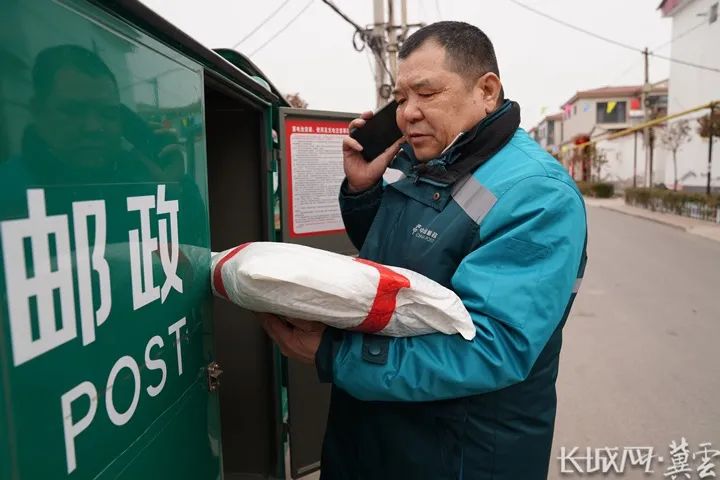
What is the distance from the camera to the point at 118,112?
118 cm

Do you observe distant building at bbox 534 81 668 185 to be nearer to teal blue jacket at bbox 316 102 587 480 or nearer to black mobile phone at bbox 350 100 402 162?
black mobile phone at bbox 350 100 402 162

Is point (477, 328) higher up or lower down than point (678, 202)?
higher up

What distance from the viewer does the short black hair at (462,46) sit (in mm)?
1643

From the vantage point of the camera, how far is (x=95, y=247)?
1076 millimetres

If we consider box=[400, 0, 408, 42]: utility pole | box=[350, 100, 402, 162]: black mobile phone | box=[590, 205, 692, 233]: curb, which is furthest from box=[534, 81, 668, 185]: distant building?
box=[350, 100, 402, 162]: black mobile phone

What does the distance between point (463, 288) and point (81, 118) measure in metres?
0.95

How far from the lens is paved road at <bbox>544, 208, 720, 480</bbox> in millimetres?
3682

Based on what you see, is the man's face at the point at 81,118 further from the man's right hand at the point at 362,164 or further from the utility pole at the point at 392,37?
the utility pole at the point at 392,37

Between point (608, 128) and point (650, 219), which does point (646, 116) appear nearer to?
point (650, 219)

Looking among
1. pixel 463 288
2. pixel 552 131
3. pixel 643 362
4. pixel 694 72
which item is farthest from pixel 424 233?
pixel 552 131

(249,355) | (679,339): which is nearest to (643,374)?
(679,339)

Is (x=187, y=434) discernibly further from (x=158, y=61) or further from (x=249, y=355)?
(x=249, y=355)

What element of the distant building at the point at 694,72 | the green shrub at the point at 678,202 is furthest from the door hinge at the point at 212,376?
the distant building at the point at 694,72

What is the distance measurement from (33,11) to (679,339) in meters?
5.98
